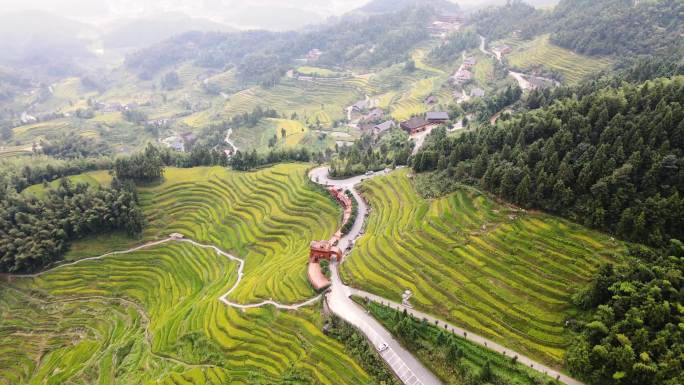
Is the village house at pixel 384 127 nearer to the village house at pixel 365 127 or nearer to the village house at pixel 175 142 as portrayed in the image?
the village house at pixel 365 127

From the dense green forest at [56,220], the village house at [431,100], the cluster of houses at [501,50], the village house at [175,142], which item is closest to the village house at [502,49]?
the cluster of houses at [501,50]

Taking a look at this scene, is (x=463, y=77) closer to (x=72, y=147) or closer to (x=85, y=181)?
(x=85, y=181)

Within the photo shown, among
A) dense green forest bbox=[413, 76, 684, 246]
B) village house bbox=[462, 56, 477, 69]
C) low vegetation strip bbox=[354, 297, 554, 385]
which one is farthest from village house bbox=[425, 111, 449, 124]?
low vegetation strip bbox=[354, 297, 554, 385]

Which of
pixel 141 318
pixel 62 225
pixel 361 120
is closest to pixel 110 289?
pixel 141 318

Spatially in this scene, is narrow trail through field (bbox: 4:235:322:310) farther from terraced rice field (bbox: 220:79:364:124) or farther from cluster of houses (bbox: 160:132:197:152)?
terraced rice field (bbox: 220:79:364:124)

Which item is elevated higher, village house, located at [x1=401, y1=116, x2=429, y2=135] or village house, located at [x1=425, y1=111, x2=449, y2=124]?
village house, located at [x1=425, y1=111, x2=449, y2=124]

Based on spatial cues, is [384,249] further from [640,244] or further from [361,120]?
[361,120]

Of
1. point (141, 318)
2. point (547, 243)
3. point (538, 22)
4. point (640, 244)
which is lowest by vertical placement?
point (141, 318)
